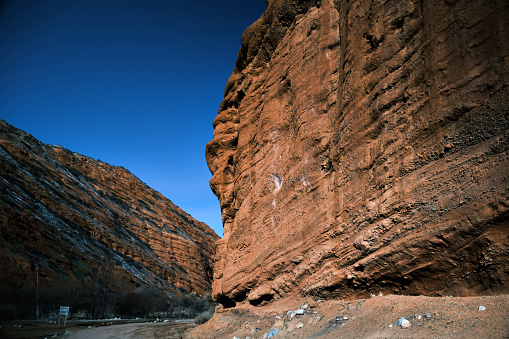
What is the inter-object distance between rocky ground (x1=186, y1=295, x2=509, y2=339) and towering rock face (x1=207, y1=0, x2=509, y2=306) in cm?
52

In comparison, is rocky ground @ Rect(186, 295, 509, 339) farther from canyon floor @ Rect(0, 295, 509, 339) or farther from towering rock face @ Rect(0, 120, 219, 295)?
towering rock face @ Rect(0, 120, 219, 295)

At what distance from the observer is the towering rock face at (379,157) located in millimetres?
5977

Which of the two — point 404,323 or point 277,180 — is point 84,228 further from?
point 404,323

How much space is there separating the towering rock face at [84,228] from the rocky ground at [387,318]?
113ft

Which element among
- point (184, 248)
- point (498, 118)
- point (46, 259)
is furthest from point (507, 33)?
point (184, 248)

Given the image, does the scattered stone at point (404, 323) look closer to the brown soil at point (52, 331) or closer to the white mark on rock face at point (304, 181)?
the white mark on rock face at point (304, 181)

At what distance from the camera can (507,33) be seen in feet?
19.2

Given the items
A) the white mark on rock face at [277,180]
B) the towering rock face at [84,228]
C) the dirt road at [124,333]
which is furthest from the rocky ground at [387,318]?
the towering rock face at [84,228]

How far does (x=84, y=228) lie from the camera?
50906 mm

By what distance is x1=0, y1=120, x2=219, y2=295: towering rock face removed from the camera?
38.8 m

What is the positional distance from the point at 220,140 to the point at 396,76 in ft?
39.2

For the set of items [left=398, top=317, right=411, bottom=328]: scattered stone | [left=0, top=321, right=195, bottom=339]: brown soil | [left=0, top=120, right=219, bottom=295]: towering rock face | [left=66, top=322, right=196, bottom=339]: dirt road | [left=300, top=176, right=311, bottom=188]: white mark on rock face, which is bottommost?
[left=398, top=317, right=411, bottom=328]: scattered stone

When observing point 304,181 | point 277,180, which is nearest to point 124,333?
point 277,180

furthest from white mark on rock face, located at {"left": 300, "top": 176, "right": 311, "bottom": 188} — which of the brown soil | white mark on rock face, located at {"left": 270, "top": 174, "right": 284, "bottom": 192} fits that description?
the brown soil
